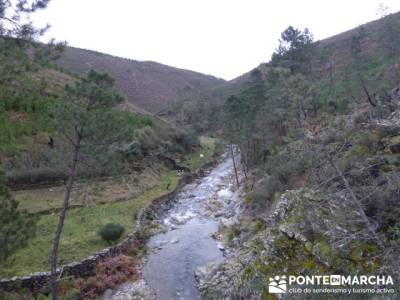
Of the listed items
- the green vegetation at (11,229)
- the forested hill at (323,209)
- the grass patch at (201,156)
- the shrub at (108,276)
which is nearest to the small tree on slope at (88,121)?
the shrub at (108,276)

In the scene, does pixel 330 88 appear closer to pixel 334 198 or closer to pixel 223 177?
pixel 223 177

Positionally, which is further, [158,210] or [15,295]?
[158,210]

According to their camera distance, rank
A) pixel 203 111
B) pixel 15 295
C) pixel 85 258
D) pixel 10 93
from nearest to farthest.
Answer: pixel 10 93 < pixel 15 295 < pixel 85 258 < pixel 203 111

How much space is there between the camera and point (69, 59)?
90.7m

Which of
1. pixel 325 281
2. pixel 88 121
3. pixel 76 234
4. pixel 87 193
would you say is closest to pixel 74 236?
pixel 76 234

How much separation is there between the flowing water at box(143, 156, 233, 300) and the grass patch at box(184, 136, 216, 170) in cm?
1059

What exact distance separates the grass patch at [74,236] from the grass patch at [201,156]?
620 inches

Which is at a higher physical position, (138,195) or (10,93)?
(10,93)

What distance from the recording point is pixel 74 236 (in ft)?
58.5

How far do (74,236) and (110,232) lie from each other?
6.69 feet

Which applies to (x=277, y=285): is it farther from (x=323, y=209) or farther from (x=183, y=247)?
(x=183, y=247)

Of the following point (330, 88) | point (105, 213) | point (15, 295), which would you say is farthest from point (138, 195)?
point (330, 88)

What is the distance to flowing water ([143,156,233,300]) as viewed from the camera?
1463 cm

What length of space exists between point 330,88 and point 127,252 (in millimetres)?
29107
